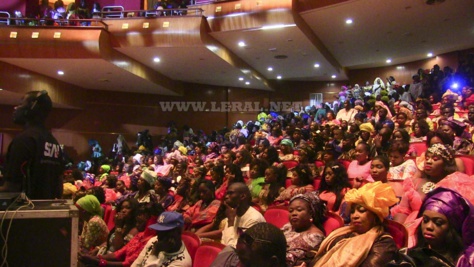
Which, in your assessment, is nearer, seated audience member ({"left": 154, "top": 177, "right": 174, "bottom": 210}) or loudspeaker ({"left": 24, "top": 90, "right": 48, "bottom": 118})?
loudspeaker ({"left": 24, "top": 90, "right": 48, "bottom": 118})

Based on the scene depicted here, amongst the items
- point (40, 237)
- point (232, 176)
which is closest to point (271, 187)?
point (232, 176)

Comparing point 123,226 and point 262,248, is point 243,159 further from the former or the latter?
point 262,248

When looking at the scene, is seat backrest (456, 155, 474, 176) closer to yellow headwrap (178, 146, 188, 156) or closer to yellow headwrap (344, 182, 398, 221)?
yellow headwrap (344, 182, 398, 221)

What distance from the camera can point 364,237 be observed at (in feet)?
6.82

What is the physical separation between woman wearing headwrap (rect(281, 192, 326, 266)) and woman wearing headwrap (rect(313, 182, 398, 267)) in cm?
16

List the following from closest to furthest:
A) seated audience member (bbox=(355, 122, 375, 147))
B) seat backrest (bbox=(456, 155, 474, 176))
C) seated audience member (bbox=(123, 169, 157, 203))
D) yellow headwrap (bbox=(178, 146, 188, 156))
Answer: seat backrest (bbox=(456, 155, 474, 176))
seated audience member (bbox=(123, 169, 157, 203))
seated audience member (bbox=(355, 122, 375, 147))
yellow headwrap (bbox=(178, 146, 188, 156))

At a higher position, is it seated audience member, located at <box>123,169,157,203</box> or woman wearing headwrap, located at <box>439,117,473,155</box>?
woman wearing headwrap, located at <box>439,117,473,155</box>

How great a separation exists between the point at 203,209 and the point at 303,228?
1.57 metres

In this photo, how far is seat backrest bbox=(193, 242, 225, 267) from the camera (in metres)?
2.50

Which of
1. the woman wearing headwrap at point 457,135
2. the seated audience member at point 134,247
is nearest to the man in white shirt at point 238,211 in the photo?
the seated audience member at point 134,247

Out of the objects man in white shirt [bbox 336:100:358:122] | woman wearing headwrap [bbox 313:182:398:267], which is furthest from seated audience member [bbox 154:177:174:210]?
man in white shirt [bbox 336:100:358:122]

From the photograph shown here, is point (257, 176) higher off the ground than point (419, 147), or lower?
lower

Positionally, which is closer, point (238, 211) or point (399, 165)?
point (238, 211)

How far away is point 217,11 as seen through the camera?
852 centimetres
